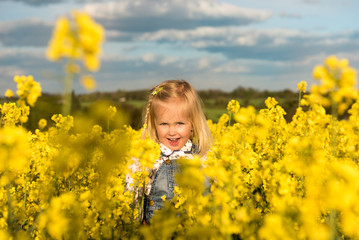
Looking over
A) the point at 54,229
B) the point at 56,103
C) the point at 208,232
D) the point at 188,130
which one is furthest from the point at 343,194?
the point at 56,103

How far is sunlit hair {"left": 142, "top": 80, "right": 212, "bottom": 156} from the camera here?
175 inches

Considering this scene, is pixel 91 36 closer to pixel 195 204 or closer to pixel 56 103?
pixel 195 204

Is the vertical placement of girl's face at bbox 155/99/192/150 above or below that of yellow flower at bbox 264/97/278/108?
below

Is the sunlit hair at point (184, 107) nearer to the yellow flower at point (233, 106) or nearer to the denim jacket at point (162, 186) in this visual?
the denim jacket at point (162, 186)

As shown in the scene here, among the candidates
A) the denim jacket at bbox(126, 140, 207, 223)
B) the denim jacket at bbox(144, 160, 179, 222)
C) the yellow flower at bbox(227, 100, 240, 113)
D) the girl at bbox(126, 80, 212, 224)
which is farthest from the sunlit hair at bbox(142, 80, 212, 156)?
the yellow flower at bbox(227, 100, 240, 113)

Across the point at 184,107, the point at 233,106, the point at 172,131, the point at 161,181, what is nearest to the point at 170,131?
the point at 172,131

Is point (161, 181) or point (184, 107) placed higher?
point (184, 107)

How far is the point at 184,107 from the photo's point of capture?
4.41m

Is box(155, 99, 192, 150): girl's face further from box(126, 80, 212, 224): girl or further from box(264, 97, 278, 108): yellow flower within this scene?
box(264, 97, 278, 108): yellow flower

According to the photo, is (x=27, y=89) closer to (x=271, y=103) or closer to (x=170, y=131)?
(x=170, y=131)

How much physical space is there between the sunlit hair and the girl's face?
0.06 m

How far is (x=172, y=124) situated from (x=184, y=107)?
28cm

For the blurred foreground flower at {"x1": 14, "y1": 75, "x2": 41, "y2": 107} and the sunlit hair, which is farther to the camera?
the sunlit hair

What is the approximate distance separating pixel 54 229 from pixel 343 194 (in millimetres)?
1463
